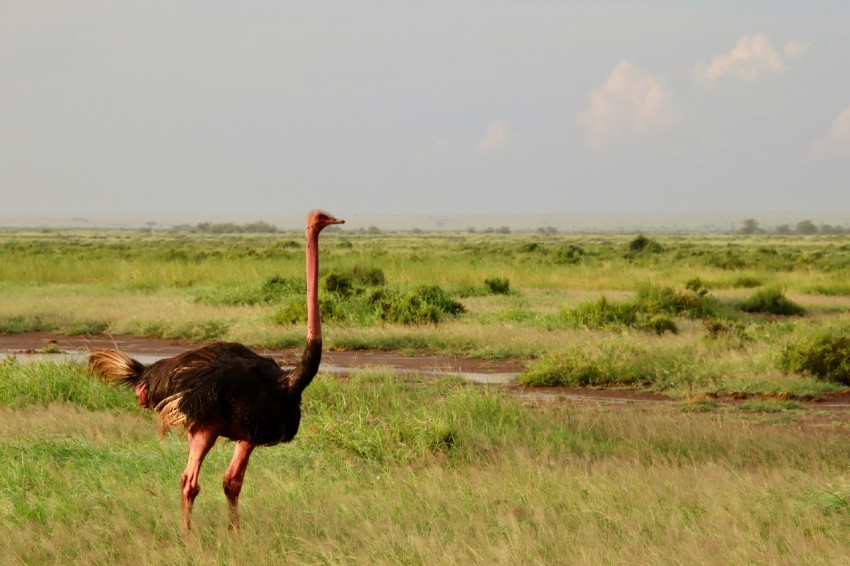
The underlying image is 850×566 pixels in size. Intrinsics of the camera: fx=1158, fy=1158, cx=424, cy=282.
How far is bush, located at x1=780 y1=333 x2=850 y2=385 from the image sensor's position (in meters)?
13.1

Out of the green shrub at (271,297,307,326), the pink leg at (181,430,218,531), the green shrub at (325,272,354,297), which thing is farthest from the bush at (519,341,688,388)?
the green shrub at (325,272,354,297)

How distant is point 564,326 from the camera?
18000 mm

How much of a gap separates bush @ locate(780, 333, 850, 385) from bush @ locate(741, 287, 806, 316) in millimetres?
9312

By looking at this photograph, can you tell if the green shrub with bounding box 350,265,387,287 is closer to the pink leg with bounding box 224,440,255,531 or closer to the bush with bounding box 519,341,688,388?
the bush with bounding box 519,341,688,388

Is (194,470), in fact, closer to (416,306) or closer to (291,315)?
(291,315)

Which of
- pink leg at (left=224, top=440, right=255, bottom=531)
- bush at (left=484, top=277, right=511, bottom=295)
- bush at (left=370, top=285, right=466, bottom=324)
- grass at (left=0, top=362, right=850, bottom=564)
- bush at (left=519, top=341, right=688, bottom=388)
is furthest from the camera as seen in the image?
bush at (left=484, top=277, right=511, bottom=295)

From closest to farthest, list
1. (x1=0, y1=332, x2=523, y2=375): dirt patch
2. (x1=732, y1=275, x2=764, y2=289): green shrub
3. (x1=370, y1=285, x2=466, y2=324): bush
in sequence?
(x1=0, y1=332, x2=523, y2=375): dirt patch
(x1=370, y1=285, x2=466, y2=324): bush
(x1=732, y1=275, x2=764, y2=289): green shrub

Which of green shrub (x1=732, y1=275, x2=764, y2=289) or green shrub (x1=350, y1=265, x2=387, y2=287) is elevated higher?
green shrub (x1=350, y1=265, x2=387, y2=287)

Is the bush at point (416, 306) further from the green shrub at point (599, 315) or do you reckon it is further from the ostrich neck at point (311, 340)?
the ostrich neck at point (311, 340)

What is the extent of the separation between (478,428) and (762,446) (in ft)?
7.08

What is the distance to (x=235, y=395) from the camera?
588cm

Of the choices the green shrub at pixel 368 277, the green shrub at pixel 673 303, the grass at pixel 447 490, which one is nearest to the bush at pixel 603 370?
the grass at pixel 447 490

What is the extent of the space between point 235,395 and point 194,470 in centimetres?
46

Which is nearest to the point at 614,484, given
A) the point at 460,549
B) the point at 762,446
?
the point at 460,549
